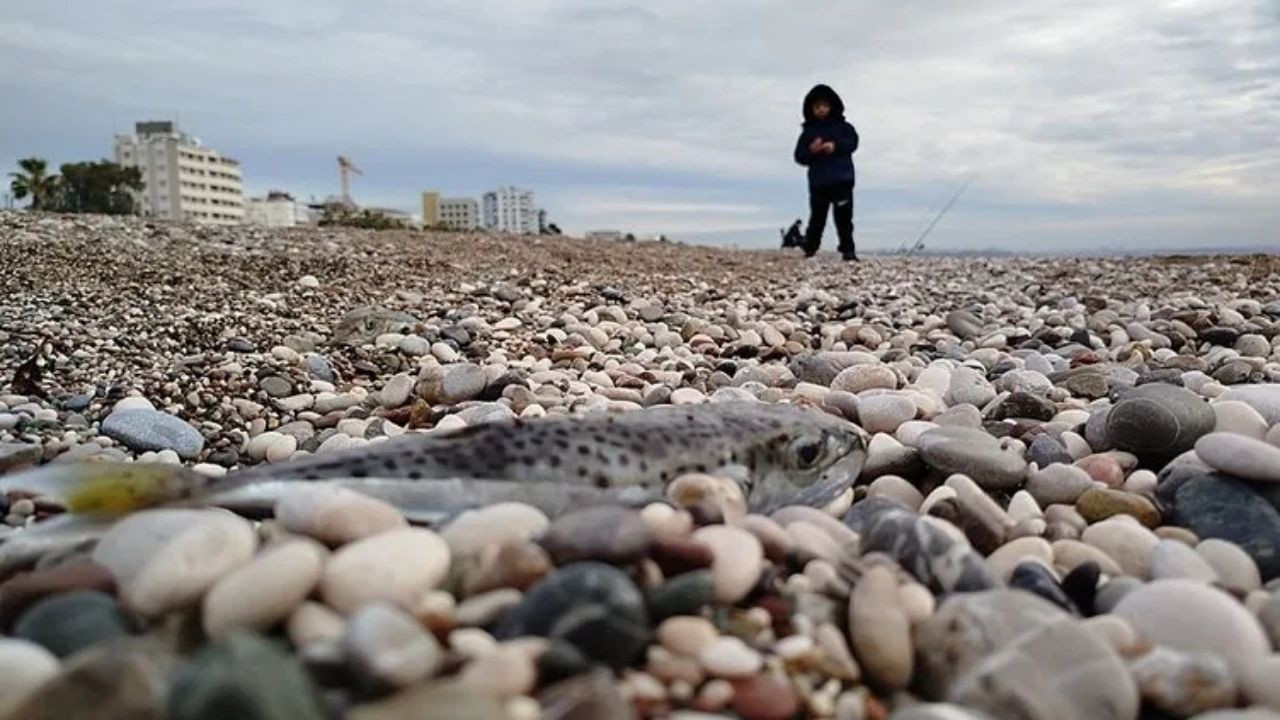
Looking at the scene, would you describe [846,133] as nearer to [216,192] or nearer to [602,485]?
[602,485]

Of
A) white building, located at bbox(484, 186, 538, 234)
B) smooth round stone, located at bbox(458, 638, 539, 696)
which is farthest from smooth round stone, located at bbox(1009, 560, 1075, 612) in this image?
white building, located at bbox(484, 186, 538, 234)

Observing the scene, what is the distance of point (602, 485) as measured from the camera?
2303 millimetres

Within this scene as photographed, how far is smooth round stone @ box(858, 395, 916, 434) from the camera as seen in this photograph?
3502 mm

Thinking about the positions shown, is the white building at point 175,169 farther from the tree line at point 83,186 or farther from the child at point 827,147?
the child at point 827,147

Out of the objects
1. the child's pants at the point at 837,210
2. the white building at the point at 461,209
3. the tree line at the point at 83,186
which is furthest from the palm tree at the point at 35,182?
the white building at the point at 461,209

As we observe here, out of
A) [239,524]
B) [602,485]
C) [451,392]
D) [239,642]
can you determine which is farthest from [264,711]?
[451,392]

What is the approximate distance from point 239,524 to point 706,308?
6673mm

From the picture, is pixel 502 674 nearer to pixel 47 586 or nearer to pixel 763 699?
pixel 763 699

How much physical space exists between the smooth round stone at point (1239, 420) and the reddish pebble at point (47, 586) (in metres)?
3.09

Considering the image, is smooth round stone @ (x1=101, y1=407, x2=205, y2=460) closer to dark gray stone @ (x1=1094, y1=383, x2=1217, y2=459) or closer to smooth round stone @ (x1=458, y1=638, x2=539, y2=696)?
smooth round stone @ (x1=458, y1=638, x2=539, y2=696)

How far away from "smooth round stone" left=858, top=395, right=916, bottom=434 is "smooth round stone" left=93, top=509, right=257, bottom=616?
7.73ft

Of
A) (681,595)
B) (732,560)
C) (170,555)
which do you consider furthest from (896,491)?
(170,555)

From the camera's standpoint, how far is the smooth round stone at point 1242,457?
8.03ft

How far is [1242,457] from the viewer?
2473 millimetres
